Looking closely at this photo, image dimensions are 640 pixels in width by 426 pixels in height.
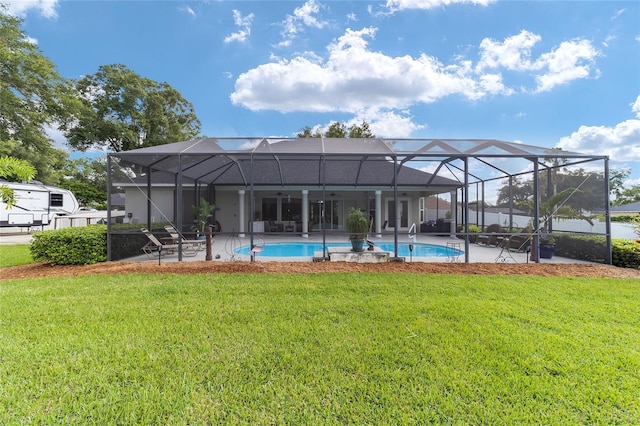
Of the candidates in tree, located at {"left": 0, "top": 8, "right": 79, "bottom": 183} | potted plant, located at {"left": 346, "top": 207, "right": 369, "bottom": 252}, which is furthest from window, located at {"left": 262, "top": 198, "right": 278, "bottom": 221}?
tree, located at {"left": 0, "top": 8, "right": 79, "bottom": 183}

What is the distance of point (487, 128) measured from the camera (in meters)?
19.1

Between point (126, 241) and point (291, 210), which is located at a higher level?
point (291, 210)

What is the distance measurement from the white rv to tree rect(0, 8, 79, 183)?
142cm

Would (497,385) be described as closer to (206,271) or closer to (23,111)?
(206,271)

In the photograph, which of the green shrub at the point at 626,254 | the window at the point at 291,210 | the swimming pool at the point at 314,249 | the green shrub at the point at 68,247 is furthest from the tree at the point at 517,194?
the green shrub at the point at 68,247

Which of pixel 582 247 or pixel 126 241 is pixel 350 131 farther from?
pixel 126 241

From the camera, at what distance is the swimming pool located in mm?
10402

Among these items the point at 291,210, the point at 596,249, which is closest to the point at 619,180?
the point at 596,249

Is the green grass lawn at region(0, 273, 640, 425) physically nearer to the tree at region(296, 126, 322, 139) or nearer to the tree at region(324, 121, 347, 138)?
the tree at region(324, 121, 347, 138)

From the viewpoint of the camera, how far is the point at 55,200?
1842 cm

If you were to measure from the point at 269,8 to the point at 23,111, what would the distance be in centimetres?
1685

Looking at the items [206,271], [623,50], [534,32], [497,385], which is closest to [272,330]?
[497,385]

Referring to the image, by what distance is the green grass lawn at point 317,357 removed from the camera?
2.18 m

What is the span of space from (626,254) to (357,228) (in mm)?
7500
